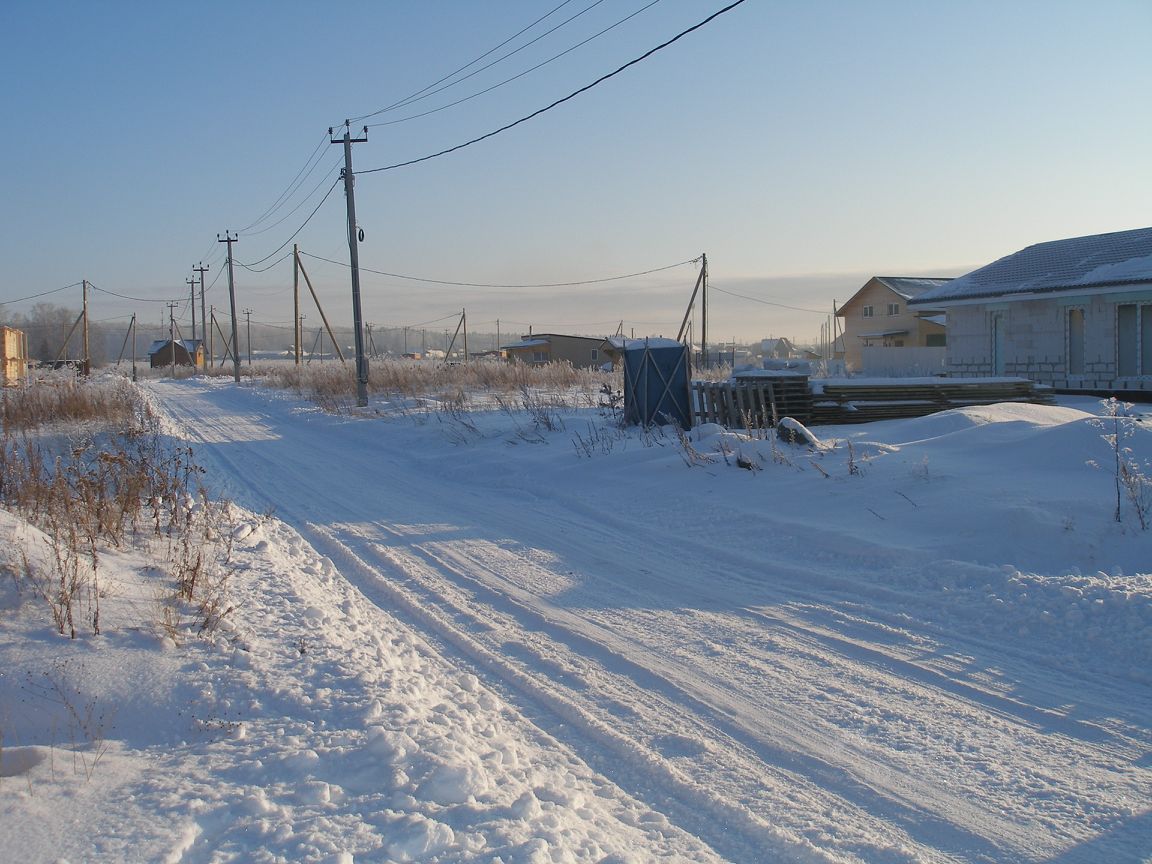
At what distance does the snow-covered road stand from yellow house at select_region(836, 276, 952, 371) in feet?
131

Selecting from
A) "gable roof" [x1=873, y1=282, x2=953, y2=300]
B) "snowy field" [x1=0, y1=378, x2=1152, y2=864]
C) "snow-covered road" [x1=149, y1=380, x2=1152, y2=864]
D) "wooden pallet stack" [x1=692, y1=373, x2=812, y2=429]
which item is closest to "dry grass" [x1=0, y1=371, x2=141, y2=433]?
"snow-covered road" [x1=149, y1=380, x2=1152, y2=864]

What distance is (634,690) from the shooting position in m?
4.95

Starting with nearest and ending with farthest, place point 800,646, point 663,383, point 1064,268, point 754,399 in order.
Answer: point 800,646
point 754,399
point 663,383
point 1064,268

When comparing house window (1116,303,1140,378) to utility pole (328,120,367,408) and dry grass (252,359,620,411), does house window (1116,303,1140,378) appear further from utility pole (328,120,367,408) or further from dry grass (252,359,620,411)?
utility pole (328,120,367,408)

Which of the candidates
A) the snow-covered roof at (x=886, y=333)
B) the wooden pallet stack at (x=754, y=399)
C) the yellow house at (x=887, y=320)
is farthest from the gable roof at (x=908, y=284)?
the wooden pallet stack at (x=754, y=399)

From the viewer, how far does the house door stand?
23016 millimetres

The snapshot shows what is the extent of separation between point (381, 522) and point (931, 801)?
23.0 feet

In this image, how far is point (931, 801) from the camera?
3.76m

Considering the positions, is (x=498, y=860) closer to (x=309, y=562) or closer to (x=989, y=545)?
(x=309, y=562)

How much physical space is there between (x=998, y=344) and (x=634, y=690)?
21.6 meters

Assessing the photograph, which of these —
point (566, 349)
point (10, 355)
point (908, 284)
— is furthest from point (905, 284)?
point (10, 355)

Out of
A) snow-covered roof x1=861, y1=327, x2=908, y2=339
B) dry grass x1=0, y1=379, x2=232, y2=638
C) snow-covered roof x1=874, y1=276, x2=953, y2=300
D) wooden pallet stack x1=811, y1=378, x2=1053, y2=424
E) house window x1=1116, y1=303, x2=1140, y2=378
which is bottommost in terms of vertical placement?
dry grass x1=0, y1=379, x2=232, y2=638

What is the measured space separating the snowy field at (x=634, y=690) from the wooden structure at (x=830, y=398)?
533 cm

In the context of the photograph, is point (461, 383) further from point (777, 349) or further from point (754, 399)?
point (777, 349)
